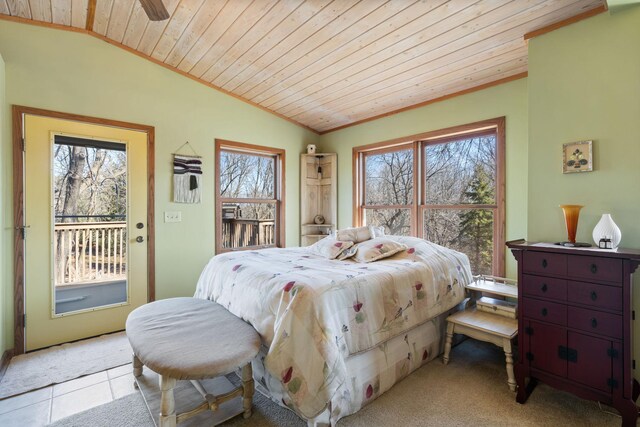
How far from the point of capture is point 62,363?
245 centimetres

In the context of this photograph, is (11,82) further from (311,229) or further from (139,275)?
(311,229)

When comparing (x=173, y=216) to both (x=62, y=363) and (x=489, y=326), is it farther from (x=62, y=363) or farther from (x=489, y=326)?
(x=489, y=326)

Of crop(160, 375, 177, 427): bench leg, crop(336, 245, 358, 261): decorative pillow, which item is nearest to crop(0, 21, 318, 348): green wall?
crop(336, 245, 358, 261): decorative pillow

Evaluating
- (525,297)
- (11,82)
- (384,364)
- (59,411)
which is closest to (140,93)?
(11,82)

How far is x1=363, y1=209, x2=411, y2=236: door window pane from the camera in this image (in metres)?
3.74

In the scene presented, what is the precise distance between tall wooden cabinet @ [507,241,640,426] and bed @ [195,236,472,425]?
0.65 m

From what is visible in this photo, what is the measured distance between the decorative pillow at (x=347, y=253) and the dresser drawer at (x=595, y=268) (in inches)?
58.4

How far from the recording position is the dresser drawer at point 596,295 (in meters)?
1.61

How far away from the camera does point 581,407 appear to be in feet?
6.11

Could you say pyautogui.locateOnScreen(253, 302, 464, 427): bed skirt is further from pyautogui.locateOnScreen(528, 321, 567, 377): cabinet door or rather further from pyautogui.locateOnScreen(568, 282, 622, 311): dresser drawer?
pyautogui.locateOnScreen(568, 282, 622, 311): dresser drawer

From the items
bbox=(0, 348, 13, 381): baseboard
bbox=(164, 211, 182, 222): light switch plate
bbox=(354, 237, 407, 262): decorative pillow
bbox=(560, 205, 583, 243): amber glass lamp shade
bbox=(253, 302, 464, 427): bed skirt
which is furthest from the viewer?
bbox=(164, 211, 182, 222): light switch plate

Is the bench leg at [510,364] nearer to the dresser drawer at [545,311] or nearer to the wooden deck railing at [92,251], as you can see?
the dresser drawer at [545,311]

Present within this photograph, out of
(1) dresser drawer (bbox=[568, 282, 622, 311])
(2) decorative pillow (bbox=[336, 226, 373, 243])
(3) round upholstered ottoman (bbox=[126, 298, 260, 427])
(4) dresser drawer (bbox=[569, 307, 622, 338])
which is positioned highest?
(2) decorative pillow (bbox=[336, 226, 373, 243])

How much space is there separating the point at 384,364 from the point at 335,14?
2.54 metres
